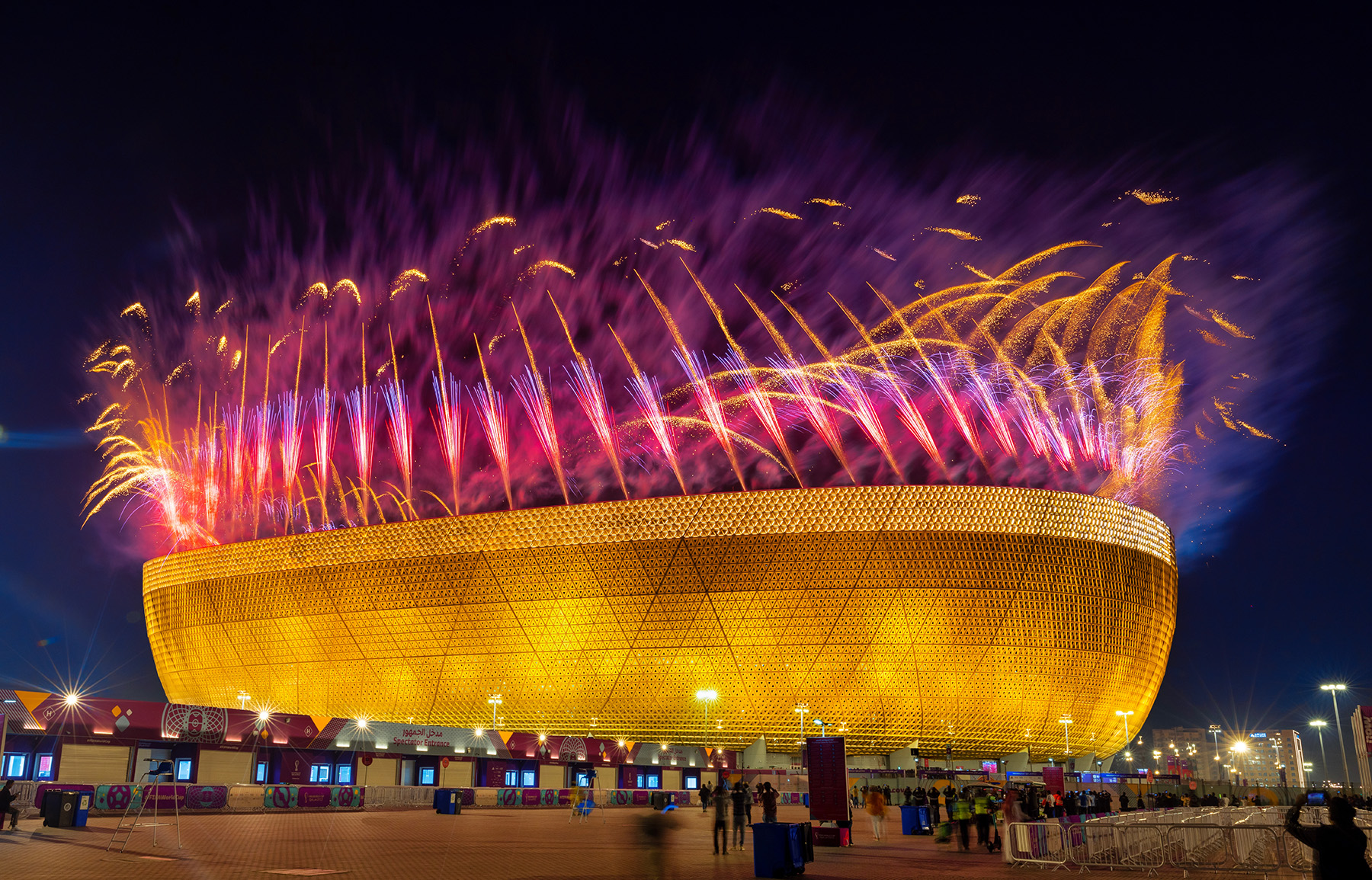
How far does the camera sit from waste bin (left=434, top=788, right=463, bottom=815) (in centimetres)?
3250

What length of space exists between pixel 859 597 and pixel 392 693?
1203 inches

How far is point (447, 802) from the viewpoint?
107 feet

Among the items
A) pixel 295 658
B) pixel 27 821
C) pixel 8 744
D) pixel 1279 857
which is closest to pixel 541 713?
pixel 295 658

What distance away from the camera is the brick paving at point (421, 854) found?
13.7 m

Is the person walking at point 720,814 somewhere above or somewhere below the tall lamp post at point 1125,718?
below

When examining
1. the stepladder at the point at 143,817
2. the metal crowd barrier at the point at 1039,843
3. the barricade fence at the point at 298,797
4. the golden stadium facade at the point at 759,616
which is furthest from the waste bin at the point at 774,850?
the golden stadium facade at the point at 759,616

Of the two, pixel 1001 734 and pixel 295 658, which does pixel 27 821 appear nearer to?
pixel 295 658

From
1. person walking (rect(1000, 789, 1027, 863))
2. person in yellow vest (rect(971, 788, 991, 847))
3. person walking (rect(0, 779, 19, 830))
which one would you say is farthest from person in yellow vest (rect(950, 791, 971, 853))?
person walking (rect(0, 779, 19, 830))

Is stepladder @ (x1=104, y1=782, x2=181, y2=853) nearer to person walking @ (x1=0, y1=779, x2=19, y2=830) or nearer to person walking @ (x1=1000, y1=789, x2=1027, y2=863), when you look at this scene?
person walking @ (x1=0, y1=779, x2=19, y2=830)

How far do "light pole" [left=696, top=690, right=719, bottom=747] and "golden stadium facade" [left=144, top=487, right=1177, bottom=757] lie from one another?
0.30m

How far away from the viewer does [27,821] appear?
24203 mm

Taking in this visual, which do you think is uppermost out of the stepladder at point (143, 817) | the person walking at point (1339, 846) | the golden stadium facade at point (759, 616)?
the golden stadium facade at point (759, 616)

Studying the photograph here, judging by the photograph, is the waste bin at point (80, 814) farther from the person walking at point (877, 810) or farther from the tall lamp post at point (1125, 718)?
the tall lamp post at point (1125, 718)

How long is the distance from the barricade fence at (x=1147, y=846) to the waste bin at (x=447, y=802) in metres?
20.6
